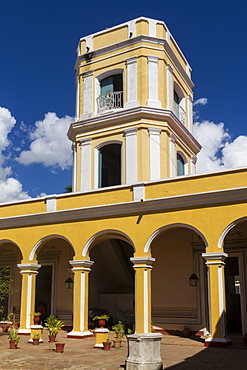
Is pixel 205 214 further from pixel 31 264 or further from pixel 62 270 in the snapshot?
pixel 62 270

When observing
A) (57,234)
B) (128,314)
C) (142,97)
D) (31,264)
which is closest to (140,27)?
(142,97)

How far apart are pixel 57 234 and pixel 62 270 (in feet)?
11.2

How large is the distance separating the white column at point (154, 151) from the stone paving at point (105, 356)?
6375mm

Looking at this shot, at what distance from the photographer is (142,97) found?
702 inches

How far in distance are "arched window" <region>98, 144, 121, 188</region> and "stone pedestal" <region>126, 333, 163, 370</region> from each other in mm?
10997

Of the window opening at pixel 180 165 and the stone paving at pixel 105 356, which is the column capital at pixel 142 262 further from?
the window opening at pixel 180 165

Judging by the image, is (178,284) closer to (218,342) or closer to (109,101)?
(218,342)

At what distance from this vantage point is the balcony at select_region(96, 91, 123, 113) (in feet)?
61.3

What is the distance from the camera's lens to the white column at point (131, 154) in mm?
17047

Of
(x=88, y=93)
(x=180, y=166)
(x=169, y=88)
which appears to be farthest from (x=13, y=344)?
(x=169, y=88)

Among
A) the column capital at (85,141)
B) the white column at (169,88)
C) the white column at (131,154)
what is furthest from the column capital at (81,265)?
the white column at (169,88)

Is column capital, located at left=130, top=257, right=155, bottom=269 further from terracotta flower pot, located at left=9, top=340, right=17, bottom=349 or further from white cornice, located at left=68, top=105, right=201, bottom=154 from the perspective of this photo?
white cornice, located at left=68, top=105, right=201, bottom=154

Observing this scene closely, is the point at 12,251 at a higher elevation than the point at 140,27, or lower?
lower

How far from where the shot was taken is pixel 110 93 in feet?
61.9
